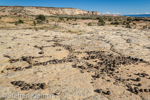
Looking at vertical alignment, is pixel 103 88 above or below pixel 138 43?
below

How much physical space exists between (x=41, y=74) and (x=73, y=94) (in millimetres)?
1309

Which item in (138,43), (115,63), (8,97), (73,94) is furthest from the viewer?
(138,43)

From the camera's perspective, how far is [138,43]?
6.32 metres

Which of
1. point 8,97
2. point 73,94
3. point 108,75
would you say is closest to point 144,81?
point 108,75

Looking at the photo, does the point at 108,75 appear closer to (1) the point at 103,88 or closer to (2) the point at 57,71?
(1) the point at 103,88

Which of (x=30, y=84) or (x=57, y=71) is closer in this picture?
(x=30, y=84)

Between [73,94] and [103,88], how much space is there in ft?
2.56

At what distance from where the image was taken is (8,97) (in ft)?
7.61

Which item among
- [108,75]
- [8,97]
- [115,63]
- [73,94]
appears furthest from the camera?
[115,63]

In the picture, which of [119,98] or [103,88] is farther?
[103,88]

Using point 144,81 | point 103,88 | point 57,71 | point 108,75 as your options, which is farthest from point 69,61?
point 144,81

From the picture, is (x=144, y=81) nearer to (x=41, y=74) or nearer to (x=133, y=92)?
(x=133, y=92)

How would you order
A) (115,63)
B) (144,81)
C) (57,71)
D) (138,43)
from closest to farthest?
1. (144,81)
2. (57,71)
3. (115,63)
4. (138,43)

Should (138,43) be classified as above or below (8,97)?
above
